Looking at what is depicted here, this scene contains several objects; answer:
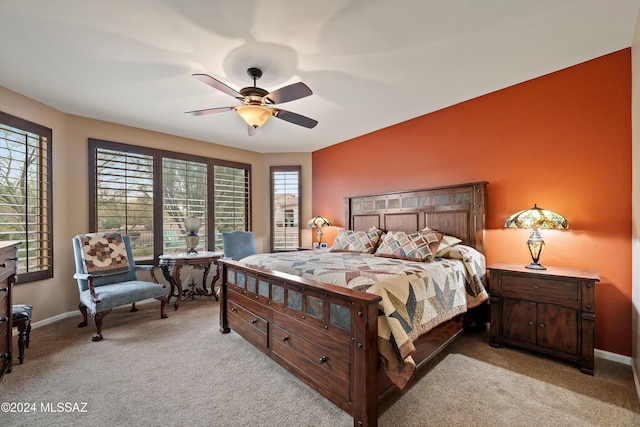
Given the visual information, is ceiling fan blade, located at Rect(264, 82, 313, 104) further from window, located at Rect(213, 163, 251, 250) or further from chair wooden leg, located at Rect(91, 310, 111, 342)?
window, located at Rect(213, 163, 251, 250)

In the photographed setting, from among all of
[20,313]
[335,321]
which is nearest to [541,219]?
[335,321]

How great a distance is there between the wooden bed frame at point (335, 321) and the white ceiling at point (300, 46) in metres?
1.41

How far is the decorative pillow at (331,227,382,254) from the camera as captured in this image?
3600 mm

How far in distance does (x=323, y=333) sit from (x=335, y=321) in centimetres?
16

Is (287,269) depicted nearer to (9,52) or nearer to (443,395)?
(443,395)

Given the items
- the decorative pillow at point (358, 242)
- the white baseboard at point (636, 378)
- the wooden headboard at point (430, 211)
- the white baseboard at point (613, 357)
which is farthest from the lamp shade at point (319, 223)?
the white baseboard at point (636, 378)

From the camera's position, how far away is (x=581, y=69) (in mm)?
2693

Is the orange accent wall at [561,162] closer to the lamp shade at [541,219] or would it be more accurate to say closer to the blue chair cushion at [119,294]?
the lamp shade at [541,219]

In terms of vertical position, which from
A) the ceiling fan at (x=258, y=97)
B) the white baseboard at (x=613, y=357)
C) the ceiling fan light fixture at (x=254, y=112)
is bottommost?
the white baseboard at (x=613, y=357)

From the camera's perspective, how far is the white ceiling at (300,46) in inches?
76.8

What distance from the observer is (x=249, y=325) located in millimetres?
2734

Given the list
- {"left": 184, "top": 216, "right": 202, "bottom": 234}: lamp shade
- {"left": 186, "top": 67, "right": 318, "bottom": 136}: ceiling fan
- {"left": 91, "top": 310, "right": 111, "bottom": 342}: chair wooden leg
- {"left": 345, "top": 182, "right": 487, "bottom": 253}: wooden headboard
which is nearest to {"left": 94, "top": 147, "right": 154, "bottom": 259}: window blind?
{"left": 184, "top": 216, "right": 202, "bottom": 234}: lamp shade

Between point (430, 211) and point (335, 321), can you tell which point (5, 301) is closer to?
point (335, 321)

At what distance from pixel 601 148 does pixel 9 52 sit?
5.39 m
